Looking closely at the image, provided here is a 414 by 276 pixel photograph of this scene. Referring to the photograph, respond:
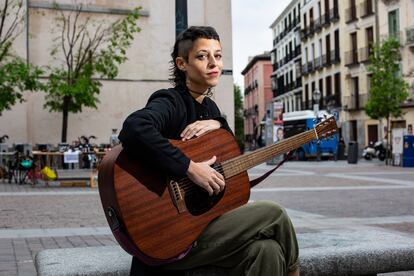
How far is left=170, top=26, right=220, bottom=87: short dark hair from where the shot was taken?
2762 millimetres

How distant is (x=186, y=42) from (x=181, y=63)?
0.11 m

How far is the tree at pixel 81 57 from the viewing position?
2025 cm

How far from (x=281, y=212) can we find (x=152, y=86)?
2330cm

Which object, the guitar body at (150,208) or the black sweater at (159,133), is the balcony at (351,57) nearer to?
the black sweater at (159,133)

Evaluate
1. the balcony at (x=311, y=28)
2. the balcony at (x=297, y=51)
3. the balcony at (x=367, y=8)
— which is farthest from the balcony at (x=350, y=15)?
the balcony at (x=297, y=51)

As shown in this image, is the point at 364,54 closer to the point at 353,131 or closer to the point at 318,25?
the point at 353,131

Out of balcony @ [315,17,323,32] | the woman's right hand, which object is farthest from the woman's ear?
balcony @ [315,17,323,32]

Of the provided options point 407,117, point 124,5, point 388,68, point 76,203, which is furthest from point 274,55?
point 76,203

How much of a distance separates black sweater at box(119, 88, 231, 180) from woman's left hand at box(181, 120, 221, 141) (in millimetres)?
48

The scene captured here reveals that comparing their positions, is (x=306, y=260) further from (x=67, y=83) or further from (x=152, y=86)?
(x=152, y=86)

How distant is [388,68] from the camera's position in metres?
28.5

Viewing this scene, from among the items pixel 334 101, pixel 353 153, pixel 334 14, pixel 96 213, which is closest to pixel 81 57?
pixel 353 153

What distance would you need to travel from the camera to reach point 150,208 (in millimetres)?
2377

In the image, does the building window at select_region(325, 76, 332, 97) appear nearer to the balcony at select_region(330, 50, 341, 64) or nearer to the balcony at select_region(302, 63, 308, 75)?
the balcony at select_region(330, 50, 341, 64)
